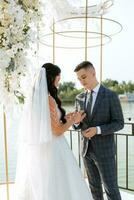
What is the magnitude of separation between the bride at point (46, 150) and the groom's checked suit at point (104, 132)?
132 mm

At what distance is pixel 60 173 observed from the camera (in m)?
3.23

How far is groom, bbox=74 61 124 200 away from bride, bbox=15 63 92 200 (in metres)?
0.13

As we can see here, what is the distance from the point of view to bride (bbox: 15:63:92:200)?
10.1 ft

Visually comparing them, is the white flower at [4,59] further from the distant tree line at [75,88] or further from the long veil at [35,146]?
the distant tree line at [75,88]

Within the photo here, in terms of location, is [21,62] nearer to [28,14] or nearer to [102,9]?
[28,14]

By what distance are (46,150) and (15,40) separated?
124cm

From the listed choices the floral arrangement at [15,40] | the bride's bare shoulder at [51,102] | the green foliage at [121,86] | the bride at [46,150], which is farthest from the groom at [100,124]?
the green foliage at [121,86]

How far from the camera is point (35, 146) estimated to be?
3188 millimetres

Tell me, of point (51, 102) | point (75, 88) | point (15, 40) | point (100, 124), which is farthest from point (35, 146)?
point (75, 88)

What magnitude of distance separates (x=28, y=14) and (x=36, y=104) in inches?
37.3

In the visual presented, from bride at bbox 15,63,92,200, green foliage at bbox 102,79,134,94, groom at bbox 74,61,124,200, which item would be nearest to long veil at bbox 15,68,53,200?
bride at bbox 15,63,92,200

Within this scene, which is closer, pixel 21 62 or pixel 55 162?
pixel 21 62

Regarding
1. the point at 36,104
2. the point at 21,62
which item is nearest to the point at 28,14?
the point at 21,62

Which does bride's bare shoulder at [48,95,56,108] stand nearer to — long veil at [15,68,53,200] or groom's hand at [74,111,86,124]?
long veil at [15,68,53,200]
